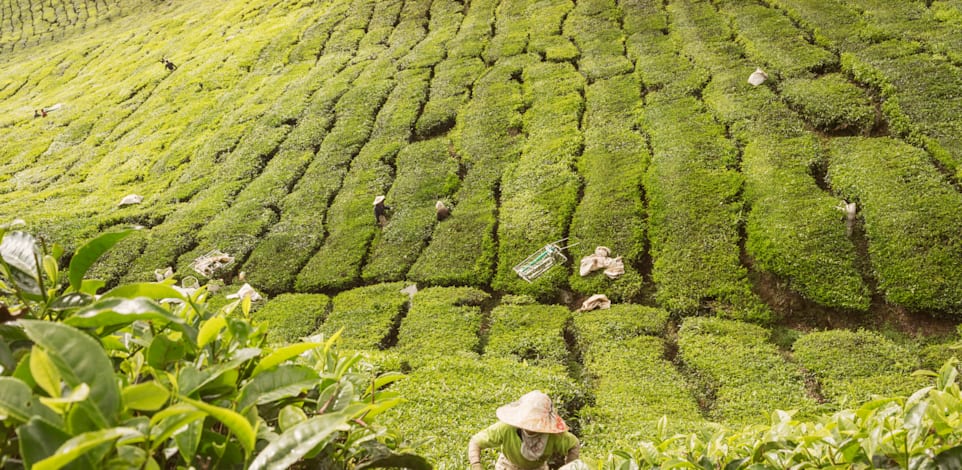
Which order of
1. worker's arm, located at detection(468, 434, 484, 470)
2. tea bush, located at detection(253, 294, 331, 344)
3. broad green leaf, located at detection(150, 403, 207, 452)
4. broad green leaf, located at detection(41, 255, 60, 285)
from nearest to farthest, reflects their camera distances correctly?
broad green leaf, located at detection(150, 403, 207, 452) < broad green leaf, located at detection(41, 255, 60, 285) < worker's arm, located at detection(468, 434, 484, 470) < tea bush, located at detection(253, 294, 331, 344)

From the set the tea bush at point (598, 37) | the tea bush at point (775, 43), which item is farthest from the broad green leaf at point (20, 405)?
the tea bush at point (598, 37)

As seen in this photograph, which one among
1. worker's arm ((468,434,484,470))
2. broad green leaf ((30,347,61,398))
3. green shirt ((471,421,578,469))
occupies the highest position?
broad green leaf ((30,347,61,398))

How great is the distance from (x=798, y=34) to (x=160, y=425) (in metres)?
15.8

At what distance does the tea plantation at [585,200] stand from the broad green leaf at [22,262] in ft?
8.75

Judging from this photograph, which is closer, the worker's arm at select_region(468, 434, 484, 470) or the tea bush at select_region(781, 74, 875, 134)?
the worker's arm at select_region(468, 434, 484, 470)

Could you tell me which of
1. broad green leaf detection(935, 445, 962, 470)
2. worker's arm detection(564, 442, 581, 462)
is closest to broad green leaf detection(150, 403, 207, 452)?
broad green leaf detection(935, 445, 962, 470)

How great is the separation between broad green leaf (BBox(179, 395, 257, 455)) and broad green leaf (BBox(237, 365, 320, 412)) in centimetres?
19

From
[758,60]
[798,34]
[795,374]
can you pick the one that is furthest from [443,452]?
[798,34]

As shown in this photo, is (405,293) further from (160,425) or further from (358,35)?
(358,35)

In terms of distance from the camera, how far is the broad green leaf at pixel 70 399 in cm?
112

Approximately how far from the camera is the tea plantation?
24.6 feet

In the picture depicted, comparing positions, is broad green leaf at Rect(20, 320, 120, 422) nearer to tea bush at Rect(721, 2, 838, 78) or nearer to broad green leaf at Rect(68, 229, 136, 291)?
broad green leaf at Rect(68, 229, 136, 291)

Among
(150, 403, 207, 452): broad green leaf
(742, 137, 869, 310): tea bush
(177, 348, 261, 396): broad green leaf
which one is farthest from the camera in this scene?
(742, 137, 869, 310): tea bush

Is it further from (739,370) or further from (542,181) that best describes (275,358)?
(542,181)
